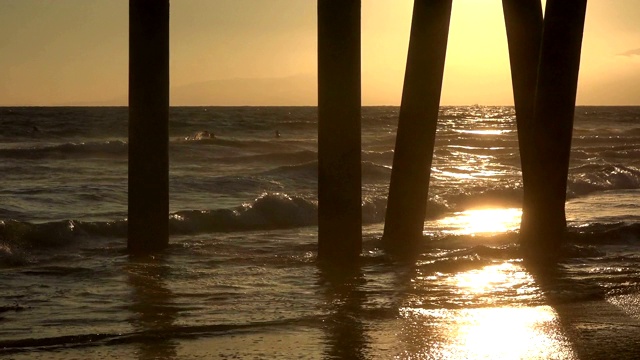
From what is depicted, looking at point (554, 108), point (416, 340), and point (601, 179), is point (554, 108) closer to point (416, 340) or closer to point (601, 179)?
point (416, 340)

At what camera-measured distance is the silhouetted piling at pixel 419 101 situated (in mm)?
9445

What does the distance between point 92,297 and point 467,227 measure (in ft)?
22.7

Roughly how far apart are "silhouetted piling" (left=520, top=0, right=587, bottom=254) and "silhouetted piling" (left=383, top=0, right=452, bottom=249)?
1.11 meters

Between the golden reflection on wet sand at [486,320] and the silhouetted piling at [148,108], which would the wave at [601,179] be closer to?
the golden reflection on wet sand at [486,320]

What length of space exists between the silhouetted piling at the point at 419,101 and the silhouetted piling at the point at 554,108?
1115mm

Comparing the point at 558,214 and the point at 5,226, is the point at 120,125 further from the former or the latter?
the point at 558,214

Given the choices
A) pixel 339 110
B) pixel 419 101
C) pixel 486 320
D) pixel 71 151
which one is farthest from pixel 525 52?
pixel 71 151

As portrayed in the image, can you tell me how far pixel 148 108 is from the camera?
901cm

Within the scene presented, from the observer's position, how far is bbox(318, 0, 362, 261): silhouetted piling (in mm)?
8273

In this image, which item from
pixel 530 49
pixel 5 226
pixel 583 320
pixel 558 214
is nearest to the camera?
pixel 583 320

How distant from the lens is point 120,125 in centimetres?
5112

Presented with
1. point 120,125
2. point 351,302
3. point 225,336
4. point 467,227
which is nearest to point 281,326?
point 225,336

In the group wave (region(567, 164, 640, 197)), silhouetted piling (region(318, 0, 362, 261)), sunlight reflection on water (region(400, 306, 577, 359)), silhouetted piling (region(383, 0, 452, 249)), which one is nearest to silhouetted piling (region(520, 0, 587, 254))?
silhouetted piling (region(383, 0, 452, 249))

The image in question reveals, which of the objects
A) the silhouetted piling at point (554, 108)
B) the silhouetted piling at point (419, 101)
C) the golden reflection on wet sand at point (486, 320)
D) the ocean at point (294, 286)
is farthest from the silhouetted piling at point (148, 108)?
the silhouetted piling at point (554, 108)
